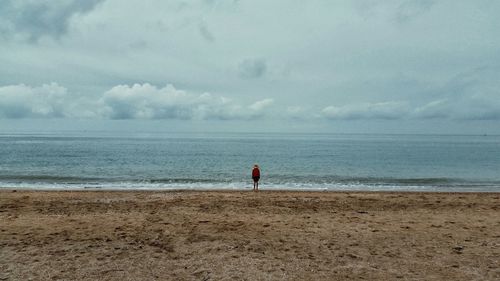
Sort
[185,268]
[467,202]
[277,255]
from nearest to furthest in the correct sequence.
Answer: [185,268] → [277,255] → [467,202]

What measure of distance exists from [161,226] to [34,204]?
8.00 metres

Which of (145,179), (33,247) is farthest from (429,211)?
(145,179)

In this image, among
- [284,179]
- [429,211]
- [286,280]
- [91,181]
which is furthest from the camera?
[284,179]

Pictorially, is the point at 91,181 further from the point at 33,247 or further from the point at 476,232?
the point at 476,232

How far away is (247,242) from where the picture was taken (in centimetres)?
1009

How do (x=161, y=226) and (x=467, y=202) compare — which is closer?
(x=161, y=226)

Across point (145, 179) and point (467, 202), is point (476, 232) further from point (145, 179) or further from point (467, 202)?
point (145, 179)

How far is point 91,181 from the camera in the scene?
3136 cm

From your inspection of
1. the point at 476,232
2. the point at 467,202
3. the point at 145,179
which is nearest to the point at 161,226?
the point at 476,232

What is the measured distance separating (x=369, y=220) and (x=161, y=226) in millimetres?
7335

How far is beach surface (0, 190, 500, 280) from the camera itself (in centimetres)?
786

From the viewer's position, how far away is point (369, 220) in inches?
516

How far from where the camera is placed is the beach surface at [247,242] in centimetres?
786

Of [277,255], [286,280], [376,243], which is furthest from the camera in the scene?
[376,243]
